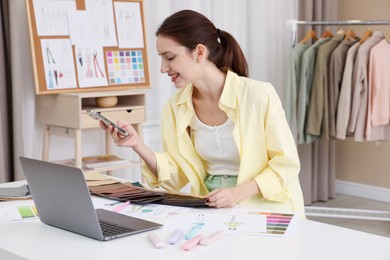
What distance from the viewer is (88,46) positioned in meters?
3.67

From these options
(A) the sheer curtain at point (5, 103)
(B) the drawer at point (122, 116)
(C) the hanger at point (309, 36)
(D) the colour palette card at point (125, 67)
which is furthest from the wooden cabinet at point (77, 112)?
(C) the hanger at point (309, 36)

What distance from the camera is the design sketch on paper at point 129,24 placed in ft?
12.5

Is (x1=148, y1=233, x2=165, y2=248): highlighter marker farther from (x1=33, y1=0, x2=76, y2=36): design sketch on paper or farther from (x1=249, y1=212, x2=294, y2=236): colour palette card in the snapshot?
(x1=33, y1=0, x2=76, y2=36): design sketch on paper

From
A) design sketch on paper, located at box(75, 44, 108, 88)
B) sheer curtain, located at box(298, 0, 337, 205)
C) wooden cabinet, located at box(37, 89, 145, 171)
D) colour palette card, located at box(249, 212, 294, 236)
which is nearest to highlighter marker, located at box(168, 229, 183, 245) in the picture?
colour palette card, located at box(249, 212, 294, 236)

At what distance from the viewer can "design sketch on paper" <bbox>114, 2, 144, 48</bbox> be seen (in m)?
3.82

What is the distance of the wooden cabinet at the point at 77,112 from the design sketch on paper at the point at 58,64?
0.27ft

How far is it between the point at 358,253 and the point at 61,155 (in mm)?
2690

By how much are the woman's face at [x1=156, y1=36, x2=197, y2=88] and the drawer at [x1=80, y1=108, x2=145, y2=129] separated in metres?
1.28

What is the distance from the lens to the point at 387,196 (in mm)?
4996

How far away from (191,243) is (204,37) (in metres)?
0.97

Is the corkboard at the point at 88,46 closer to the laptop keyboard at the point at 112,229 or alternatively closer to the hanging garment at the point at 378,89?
the hanging garment at the point at 378,89

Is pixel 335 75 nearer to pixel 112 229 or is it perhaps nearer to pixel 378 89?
pixel 378 89

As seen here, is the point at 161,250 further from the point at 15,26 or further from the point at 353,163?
the point at 353,163

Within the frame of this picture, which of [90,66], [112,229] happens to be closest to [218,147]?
[112,229]
